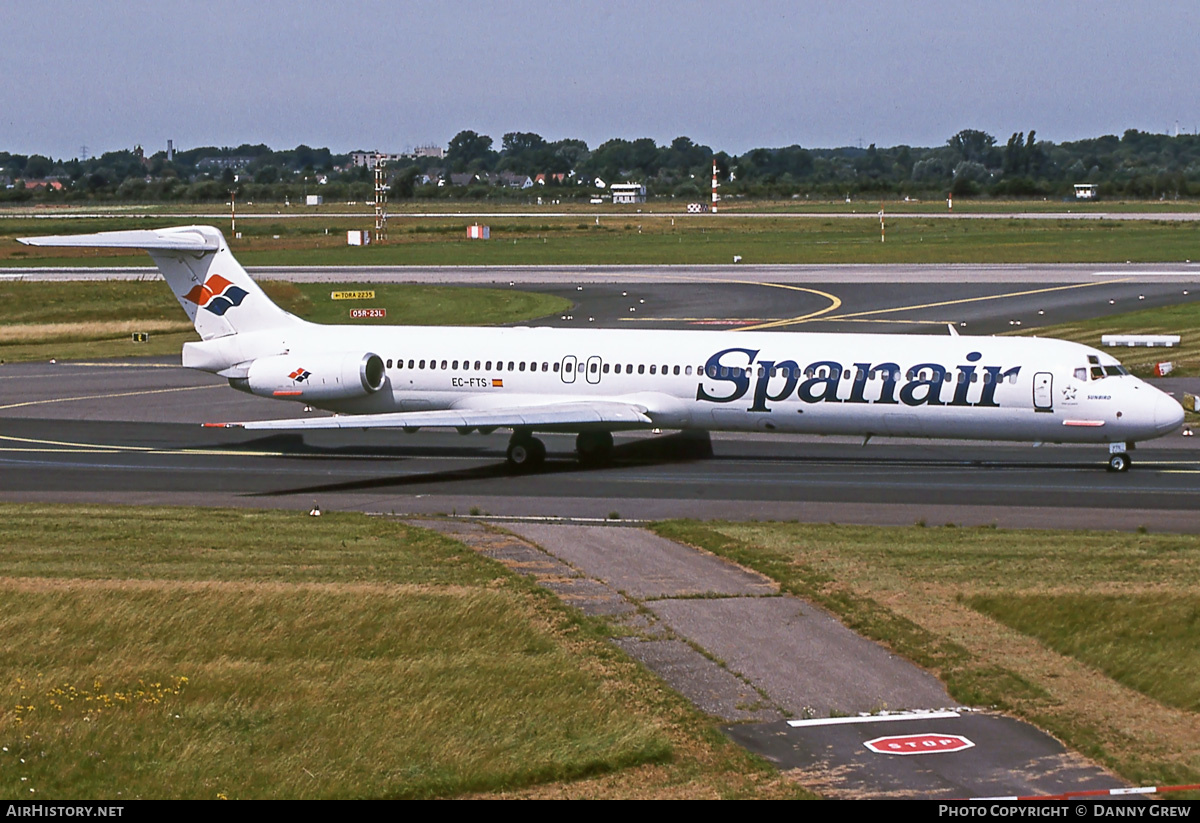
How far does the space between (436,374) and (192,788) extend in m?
24.5

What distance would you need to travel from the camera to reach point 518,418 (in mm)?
36000

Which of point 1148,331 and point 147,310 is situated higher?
point 147,310

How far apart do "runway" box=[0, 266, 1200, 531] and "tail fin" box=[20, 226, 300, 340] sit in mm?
3305

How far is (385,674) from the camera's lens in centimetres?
1833

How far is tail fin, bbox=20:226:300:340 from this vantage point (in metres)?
40.4

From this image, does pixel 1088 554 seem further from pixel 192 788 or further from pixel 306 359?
pixel 306 359

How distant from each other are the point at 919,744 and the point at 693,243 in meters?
103

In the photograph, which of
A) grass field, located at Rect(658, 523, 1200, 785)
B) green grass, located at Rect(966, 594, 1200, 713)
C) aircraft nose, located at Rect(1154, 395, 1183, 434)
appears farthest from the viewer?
aircraft nose, located at Rect(1154, 395, 1183, 434)

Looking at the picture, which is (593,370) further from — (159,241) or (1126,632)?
(1126,632)

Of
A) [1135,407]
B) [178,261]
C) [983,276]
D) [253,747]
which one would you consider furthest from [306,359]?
[983,276]

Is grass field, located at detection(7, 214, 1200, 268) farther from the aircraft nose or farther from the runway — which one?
the aircraft nose


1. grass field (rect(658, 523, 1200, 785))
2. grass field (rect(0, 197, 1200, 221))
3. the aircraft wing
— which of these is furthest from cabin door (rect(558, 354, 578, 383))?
grass field (rect(0, 197, 1200, 221))

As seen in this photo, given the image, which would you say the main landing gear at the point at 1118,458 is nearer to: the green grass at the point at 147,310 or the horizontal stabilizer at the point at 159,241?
the horizontal stabilizer at the point at 159,241

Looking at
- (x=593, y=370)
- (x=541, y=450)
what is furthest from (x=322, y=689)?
(x=593, y=370)
